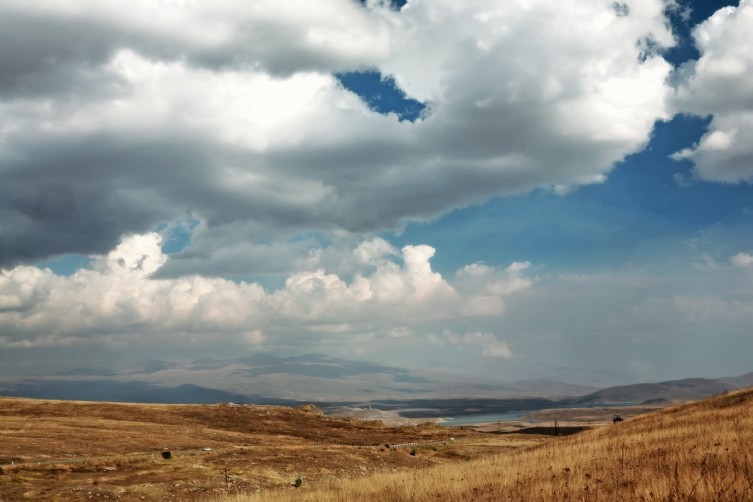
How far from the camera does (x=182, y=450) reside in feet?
136

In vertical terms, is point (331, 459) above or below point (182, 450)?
below

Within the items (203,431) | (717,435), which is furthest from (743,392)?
(203,431)

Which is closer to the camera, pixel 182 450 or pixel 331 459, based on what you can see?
pixel 331 459

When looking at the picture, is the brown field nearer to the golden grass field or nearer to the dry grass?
the golden grass field

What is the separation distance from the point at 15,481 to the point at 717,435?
2993cm

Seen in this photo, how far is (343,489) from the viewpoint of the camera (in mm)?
19125

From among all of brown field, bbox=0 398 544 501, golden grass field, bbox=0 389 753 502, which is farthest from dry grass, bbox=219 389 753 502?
brown field, bbox=0 398 544 501

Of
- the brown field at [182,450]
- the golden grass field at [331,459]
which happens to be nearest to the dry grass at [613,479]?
the golden grass field at [331,459]

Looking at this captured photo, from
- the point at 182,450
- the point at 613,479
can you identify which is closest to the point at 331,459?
the point at 182,450

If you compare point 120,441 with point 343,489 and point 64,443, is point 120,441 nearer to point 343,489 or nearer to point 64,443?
point 64,443

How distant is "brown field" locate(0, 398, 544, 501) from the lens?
28203 millimetres

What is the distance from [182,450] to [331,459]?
10.8m

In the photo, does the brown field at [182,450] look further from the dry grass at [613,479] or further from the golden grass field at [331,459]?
the dry grass at [613,479]

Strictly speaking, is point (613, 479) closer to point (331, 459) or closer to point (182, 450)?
point (331, 459)
